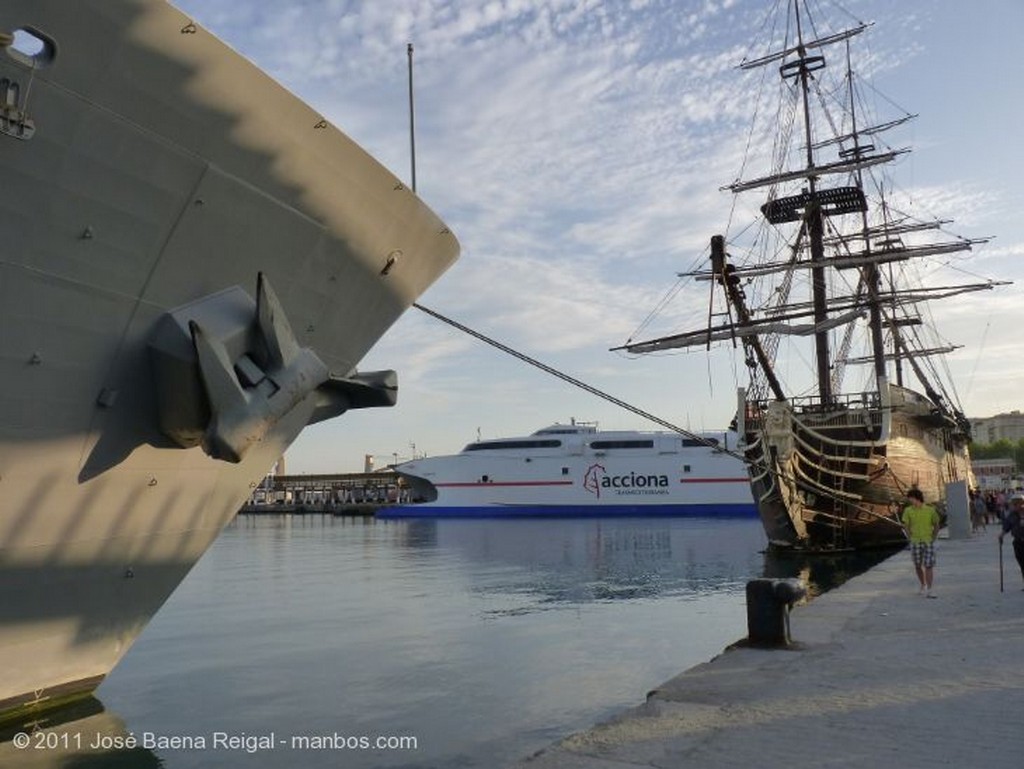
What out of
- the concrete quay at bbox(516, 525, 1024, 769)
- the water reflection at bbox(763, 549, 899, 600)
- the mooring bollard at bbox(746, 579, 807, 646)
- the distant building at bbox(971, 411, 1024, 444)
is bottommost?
the water reflection at bbox(763, 549, 899, 600)

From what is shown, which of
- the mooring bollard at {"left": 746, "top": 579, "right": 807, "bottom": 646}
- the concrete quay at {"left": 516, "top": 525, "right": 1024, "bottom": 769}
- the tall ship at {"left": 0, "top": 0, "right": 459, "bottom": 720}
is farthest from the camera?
the mooring bollard at {"left": 746, "top": 579, "right": 807, "bottom": 646}

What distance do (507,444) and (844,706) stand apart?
5177 cm

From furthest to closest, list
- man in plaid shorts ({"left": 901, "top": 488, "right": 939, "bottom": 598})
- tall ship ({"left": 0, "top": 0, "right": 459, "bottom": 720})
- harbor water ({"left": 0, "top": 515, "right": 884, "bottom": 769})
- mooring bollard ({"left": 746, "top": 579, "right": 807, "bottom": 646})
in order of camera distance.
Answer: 1. man in plaid shorts ({"left": 901, "top": 488, "right": 939, "bottom": 598})
2. mooring bollard ({"left": 746, "top": 579, "right": 807, "bottom": 646})
3. harbor water ({"left": 0, "top": 515, "right": 884, "bottom": 769})
4. tall ship ({"left": 0, "top": 0, "right": 459, "bottom": 720})

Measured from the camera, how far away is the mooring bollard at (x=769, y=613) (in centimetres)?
720

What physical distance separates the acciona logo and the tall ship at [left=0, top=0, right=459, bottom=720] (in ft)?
159

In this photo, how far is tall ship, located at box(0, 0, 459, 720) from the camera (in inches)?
191

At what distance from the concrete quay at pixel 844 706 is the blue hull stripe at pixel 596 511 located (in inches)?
1787

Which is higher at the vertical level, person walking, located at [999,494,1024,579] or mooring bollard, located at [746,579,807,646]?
person walking, located at [999,494,1024,579]

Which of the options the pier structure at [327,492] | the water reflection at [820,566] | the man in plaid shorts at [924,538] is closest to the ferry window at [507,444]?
the pier structure at [327,492]

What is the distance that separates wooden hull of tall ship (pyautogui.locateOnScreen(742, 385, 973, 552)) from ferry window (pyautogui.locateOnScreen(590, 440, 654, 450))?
29415 millimetres

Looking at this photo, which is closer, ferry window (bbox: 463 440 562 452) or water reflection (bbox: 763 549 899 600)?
water reflection (bbox: 763 549 899 600)

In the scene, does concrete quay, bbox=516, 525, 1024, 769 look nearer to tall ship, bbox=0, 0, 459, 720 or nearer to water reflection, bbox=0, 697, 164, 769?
tall ship, bbox=0, 0, 459, 720

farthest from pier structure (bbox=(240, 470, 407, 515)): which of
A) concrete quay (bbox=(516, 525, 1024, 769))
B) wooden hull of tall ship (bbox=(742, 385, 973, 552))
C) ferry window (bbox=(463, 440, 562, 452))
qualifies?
concrete quay (bbox=(516, 525, 1024, 769))

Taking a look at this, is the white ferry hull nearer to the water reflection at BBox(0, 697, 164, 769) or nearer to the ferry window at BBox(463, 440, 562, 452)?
the ferry window at BBox(463, 440, 562, 452)
